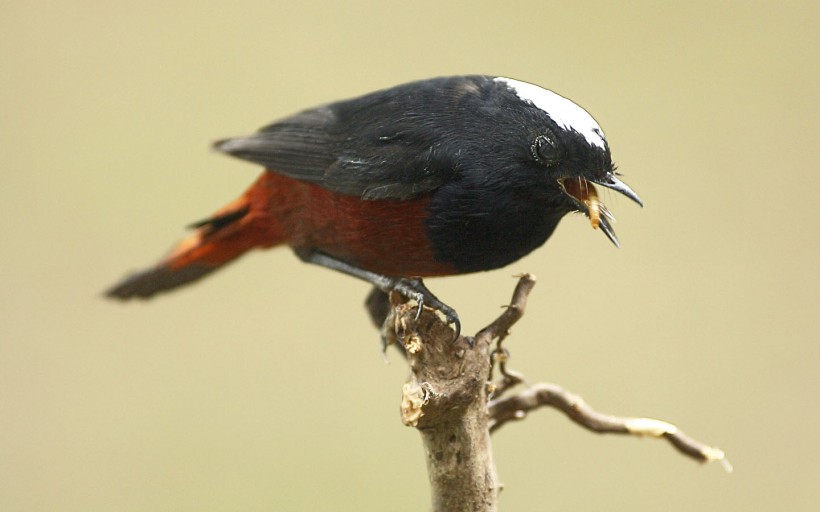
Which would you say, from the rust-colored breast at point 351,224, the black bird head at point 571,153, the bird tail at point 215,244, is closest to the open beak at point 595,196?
the black bird head at point 571,153

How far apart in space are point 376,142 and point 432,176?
0.92 feet

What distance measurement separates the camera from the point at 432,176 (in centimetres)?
274

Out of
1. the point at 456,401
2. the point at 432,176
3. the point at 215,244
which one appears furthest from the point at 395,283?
the point at 215,244

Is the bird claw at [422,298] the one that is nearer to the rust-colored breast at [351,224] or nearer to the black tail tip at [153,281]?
the rust-colored breast at [351,224]

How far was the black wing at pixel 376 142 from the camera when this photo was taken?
2777mm

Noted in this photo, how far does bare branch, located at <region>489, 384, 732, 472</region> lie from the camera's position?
280cm

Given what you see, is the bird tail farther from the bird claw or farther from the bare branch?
the bare branch

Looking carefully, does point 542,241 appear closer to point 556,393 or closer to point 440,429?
point 556,393

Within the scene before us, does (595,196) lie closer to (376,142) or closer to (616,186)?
(616,186)

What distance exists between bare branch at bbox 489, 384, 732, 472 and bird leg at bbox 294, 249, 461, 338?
13.0 inches

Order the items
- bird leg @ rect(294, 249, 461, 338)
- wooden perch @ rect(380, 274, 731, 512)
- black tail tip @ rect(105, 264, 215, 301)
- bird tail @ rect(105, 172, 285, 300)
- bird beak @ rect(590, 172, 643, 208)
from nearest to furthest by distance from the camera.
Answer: wooden perch @ rect(380, 274, 731, 512), bird beak @ rect(590, 172, 643, 208), bird leg @ rect(294, 249, 461, 338), bird tail @ rect(105, 172, 285, 300), black tail tip @ rect(105, 264, 215, 301)

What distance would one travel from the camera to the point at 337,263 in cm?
320

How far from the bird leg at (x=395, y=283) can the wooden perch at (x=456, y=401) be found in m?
0.05

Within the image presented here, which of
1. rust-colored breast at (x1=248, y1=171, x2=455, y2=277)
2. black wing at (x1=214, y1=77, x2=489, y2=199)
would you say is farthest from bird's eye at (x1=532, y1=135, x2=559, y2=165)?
rust-colored breast at (x1=248, y1=171, x2=455, y2=277)
